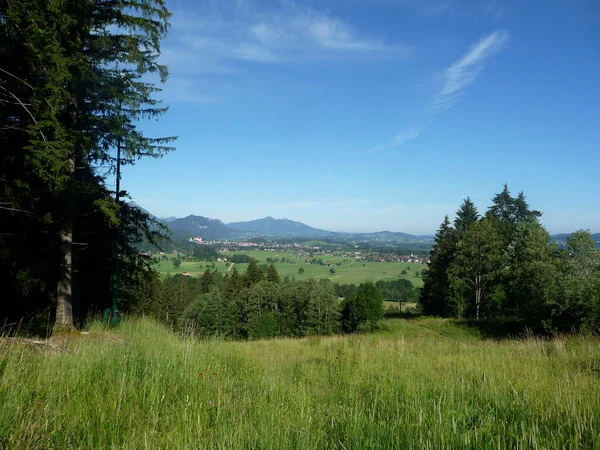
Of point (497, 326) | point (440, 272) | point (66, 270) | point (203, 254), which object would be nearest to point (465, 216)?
point (440, 272)

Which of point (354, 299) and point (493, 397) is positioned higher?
point (493, 397)

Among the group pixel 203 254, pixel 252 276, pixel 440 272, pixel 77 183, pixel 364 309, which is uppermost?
pixel 77 183

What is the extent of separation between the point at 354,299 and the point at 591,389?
153 feet

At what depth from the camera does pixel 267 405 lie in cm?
324

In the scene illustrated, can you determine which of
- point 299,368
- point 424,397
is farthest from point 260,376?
point 424,397

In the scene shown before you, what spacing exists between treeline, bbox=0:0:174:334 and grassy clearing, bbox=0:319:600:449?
5.17m

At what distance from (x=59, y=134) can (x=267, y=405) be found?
799cm

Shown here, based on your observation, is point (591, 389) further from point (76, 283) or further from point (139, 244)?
point (76, 283)

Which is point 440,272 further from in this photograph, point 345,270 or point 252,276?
point 345,270

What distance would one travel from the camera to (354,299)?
49.3 meters

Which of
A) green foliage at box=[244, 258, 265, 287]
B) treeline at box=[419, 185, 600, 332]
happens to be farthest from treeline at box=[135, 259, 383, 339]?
treeline at box=[419, 185, 600, 332]

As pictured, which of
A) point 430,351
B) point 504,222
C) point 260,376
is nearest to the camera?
point 260,376

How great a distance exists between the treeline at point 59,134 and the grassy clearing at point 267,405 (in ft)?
17.0

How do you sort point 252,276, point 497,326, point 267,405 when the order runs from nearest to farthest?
1. point 267,405
2. point 497,326
3. point 252,276
